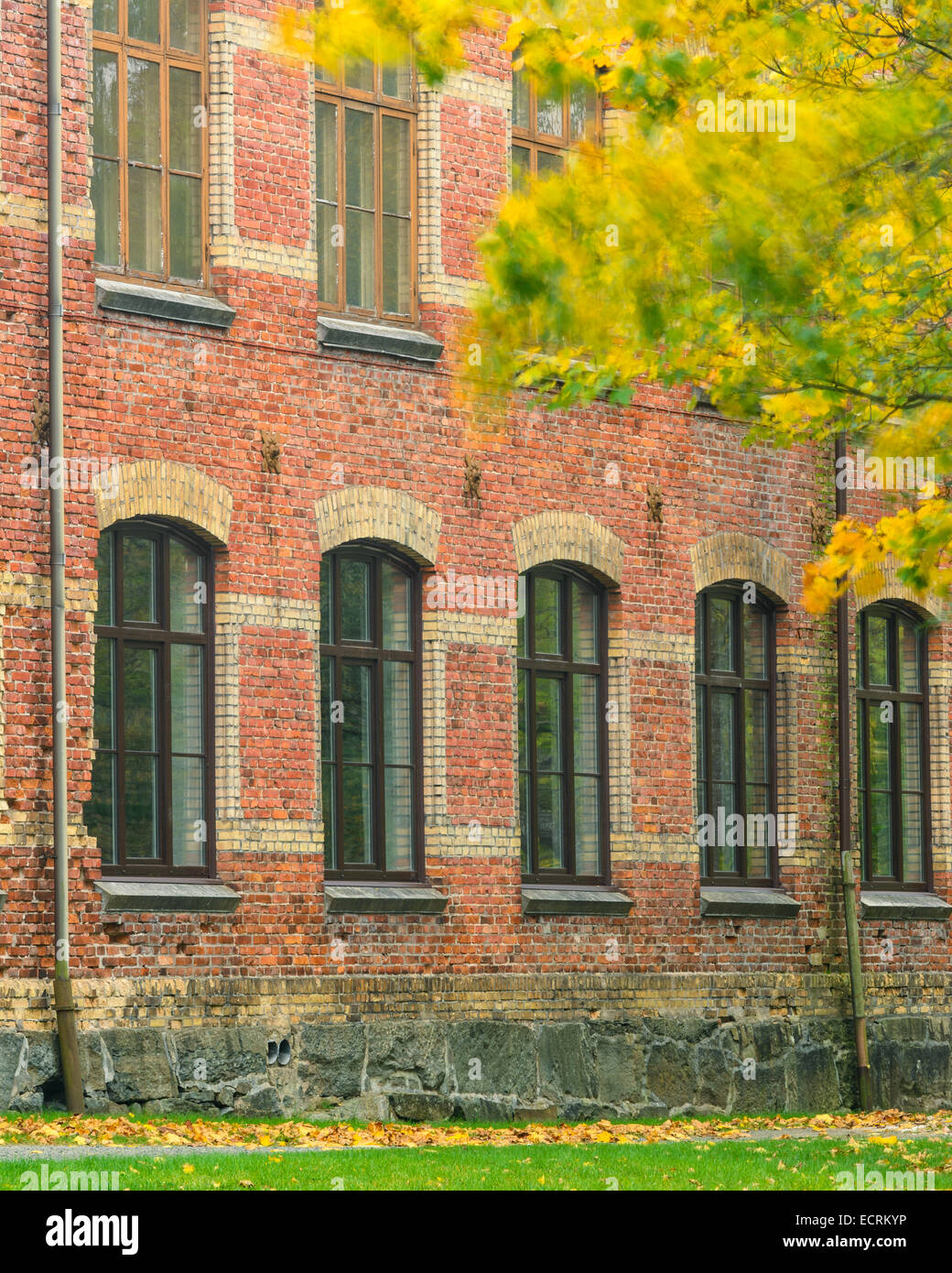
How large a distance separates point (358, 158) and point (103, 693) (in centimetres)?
494

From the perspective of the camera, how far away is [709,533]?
21328 mm

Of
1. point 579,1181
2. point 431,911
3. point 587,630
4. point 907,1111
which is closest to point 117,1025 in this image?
point 431,911

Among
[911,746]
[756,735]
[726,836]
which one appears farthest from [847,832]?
[911,746]

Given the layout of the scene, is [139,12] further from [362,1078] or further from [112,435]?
[362,1078]

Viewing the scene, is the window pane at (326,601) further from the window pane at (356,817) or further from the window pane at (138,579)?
the window pane at (138,579)

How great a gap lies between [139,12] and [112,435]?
10.3 ft

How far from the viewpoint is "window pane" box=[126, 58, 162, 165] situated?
56.8 feet

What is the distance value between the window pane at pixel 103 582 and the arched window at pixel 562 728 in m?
4.10

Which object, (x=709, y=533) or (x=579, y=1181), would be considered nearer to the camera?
(x=579, y=1181)

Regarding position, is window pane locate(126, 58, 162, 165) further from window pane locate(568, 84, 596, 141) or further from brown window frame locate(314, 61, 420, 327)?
window pane locate(568, 84, 596, 141)

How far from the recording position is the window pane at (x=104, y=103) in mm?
17047

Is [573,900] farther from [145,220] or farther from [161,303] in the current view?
[145,220]

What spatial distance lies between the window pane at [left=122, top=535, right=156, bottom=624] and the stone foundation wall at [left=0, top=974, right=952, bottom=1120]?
8.44 ft

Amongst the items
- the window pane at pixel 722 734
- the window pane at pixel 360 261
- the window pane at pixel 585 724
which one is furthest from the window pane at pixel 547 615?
the window pane at pixel 360 261
